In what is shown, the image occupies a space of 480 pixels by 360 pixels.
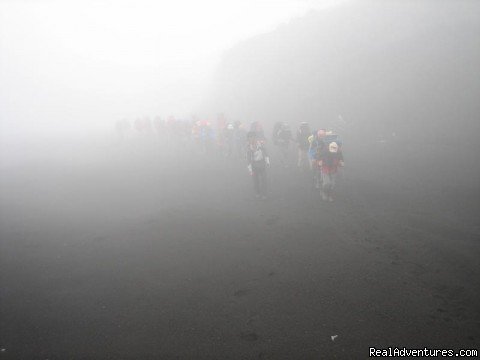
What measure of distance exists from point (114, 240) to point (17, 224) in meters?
5.07

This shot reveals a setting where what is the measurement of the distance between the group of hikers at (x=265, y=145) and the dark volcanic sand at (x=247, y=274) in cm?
85

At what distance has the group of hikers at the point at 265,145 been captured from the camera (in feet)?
37.3

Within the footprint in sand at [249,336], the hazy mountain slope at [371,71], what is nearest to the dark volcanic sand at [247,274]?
the footprint in sand at [249,336]

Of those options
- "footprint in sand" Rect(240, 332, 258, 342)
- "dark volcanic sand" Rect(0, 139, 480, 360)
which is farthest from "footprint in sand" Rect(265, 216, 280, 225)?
"footprint in sand" Rect(240, 332, 258, 342)

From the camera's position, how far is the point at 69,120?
319 ft

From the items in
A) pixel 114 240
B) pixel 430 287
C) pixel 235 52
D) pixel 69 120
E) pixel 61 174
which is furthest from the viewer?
pixel 69 120

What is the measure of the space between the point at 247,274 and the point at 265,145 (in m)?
10.0

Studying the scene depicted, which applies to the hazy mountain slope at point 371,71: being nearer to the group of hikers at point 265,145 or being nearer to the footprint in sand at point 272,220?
the group of hikers at point 265,145

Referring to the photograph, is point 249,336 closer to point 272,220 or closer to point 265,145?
point 272,220

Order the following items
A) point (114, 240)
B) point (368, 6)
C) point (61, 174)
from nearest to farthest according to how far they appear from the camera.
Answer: point (114, 240) < point (61, 174) < point (368, 6)

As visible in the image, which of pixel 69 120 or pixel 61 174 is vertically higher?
pixel 69 120

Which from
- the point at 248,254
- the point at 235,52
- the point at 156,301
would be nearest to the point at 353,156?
the point at 248,254

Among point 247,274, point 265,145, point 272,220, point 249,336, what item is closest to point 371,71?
point 265,145

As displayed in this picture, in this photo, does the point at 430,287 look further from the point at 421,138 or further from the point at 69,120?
the point at 69,120
